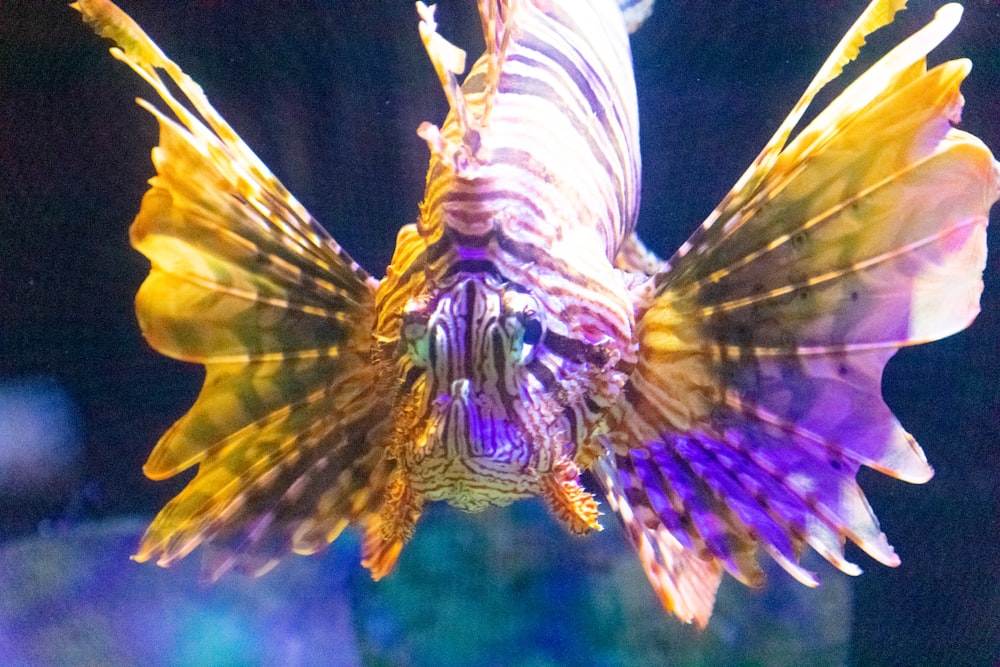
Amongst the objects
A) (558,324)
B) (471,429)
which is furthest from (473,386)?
(558,324)

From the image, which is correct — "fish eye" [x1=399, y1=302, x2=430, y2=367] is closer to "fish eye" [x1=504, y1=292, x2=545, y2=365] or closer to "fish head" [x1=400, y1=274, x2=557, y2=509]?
"fish head" [x1=400, y1=274, x2=557, y2=509]

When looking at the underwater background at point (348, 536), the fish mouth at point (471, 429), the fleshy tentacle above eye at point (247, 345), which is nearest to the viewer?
the fish mouth at point (471, 429)

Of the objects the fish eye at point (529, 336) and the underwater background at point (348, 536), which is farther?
the underwater background at point (348, 536)

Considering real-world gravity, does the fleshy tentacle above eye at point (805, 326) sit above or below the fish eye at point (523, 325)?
A: below

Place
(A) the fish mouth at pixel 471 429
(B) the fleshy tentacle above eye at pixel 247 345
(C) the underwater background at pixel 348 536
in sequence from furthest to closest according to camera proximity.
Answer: (C) the underwater background at pixel 348 536, (B) the fleshy tentacle above eye at pixel 247 345, (A) the fish mouth at pixel 471 429

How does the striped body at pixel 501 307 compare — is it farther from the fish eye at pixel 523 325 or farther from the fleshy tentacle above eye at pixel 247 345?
the fleshy tentacle above eye at pixel 247 345

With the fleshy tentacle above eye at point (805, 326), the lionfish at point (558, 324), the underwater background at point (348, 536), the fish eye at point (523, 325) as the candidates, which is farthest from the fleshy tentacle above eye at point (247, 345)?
the underwater background at point (348, 536)

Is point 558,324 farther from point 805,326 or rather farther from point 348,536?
point 348,536

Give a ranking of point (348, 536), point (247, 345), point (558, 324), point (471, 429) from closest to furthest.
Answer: point (471, 429)
point (558, 324)
point (247, 345)
point (348, 536)
